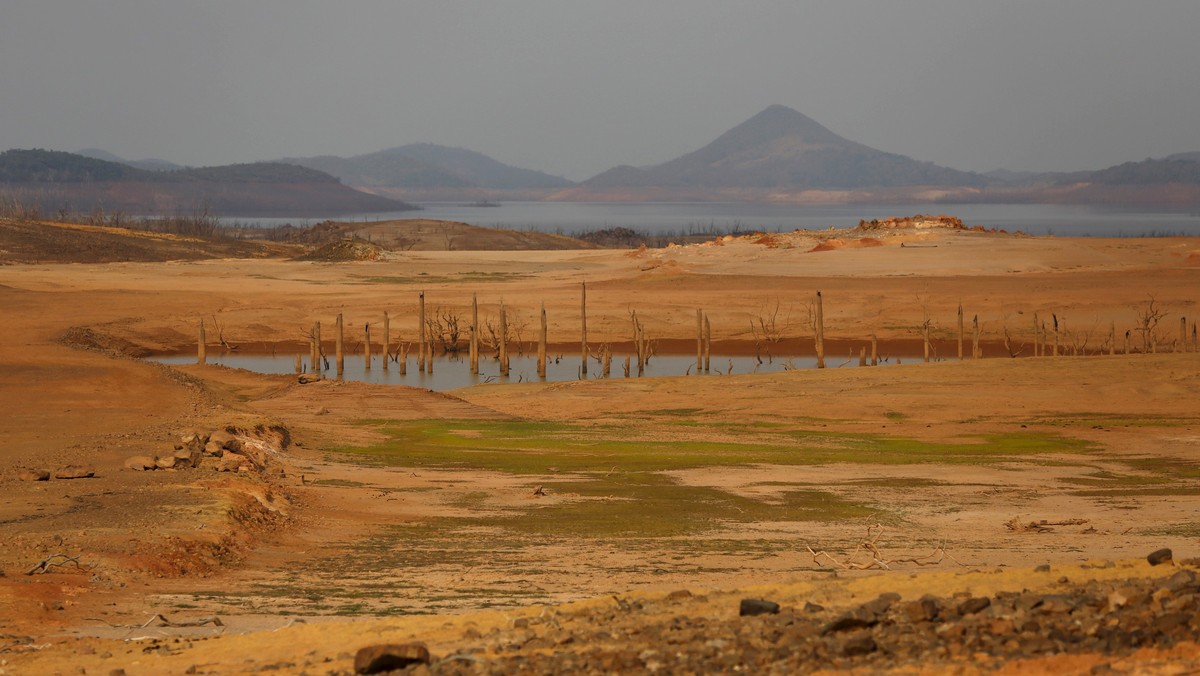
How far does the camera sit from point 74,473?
16.9m

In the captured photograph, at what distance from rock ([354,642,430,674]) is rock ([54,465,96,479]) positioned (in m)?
9.85

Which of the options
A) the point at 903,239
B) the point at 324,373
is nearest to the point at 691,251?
the point at 903,239

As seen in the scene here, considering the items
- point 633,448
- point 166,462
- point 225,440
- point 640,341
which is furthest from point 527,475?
point 640,341

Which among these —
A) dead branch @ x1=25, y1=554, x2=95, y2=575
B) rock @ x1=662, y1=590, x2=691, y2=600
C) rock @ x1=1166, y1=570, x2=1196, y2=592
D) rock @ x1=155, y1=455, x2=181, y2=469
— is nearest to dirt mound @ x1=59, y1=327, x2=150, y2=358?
rock @ x1=155, y1=455, x2=181, y2=469

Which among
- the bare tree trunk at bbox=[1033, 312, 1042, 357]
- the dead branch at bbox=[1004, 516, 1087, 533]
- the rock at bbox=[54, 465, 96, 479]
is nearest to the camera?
the dead branch at bbox=[1004, 516, 1087, 533]

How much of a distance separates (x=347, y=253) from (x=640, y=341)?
1552 inches

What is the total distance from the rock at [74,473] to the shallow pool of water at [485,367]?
23.3m

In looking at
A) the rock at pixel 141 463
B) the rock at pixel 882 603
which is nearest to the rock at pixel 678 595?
the rock at pixel 882 603

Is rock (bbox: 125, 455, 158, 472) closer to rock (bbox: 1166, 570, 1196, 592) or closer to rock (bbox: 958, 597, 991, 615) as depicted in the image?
rock (bbox: 958, 597, 991, 615)

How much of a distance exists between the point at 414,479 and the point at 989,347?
33652 mm

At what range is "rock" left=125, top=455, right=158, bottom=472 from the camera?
1775cm

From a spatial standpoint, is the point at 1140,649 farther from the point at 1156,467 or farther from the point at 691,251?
the point at 691,251

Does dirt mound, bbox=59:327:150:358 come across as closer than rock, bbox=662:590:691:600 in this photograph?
No

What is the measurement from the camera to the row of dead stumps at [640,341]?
42781mm
